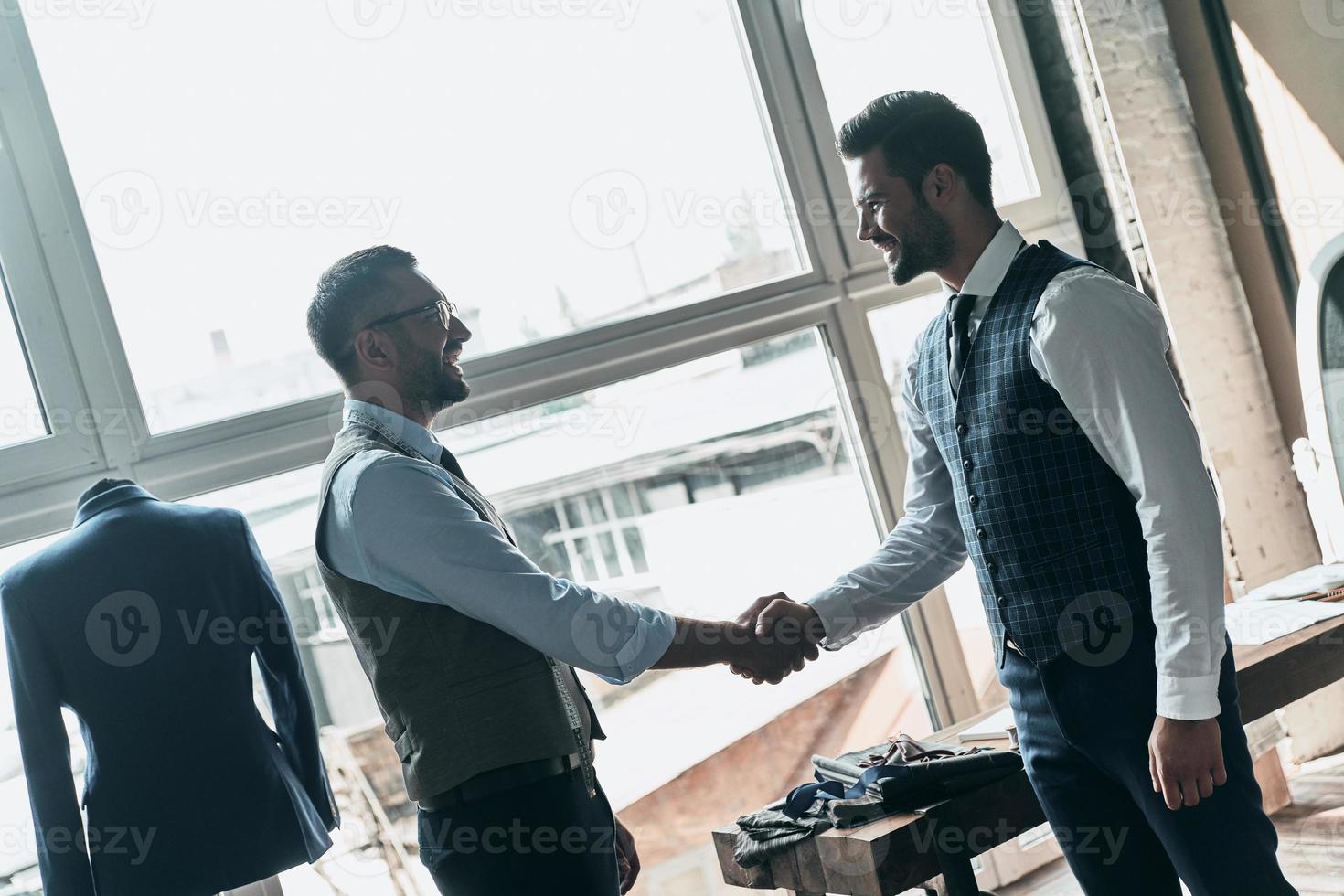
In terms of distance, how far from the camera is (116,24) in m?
2.43

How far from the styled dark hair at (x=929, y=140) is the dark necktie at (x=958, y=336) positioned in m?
0.18

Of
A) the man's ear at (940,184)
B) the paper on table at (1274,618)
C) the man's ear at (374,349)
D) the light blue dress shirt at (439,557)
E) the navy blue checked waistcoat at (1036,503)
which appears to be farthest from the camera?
the paper on table at (1274,618)

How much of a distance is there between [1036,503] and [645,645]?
2.21ft

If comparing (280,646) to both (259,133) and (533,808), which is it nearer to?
(533,808)

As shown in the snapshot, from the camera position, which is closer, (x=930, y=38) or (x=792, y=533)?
Answer: (x=792, y=533)

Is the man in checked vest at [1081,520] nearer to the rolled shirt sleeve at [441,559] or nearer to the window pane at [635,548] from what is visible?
the rolled shirt sleeve at [441,559]

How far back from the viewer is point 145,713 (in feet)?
6.16

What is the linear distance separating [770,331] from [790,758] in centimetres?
112

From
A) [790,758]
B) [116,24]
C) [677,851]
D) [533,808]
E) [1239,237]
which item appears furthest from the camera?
[1239,237]

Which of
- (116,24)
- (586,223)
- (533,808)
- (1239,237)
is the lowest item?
(533,808)

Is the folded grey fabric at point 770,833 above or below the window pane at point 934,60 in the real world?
below

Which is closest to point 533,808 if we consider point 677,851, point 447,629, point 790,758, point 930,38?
point 447,629

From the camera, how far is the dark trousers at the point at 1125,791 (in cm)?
155

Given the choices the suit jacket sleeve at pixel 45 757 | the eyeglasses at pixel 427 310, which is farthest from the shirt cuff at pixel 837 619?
the suit jacket sleeve at pixel 45 757
